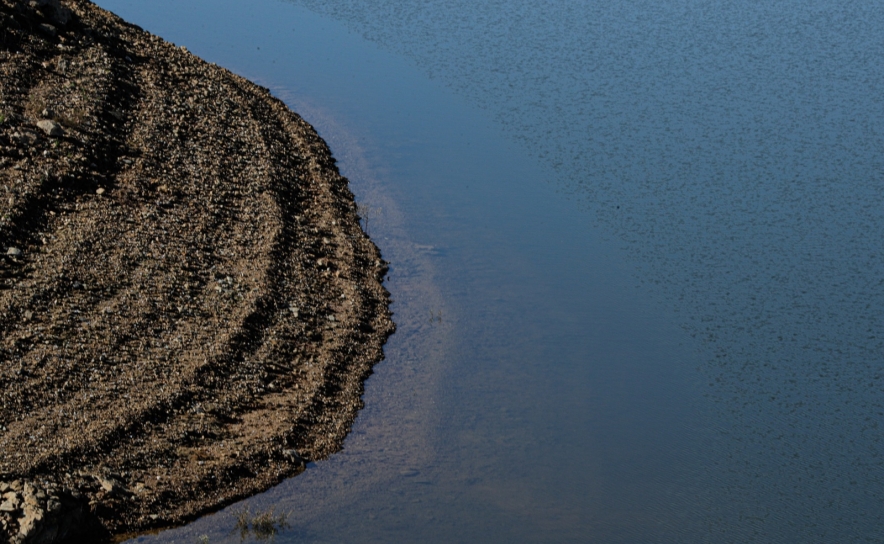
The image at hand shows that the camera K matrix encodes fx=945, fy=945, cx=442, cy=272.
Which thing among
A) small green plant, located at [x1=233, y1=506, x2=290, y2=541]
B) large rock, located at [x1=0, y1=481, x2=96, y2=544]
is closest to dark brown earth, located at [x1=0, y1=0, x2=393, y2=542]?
large rock, located at [x1=0, y1=481, x2=96, y2=544]

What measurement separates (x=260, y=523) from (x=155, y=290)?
16.2 feet

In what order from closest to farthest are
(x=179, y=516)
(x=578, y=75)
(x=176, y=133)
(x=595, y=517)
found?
(x=179, y=516)
(x=595, y=517)
(x=176, y=133)
(x=578, y=75)

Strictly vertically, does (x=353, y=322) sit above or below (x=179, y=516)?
above

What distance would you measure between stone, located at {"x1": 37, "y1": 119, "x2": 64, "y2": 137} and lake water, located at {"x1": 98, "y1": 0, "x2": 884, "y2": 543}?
6149mm

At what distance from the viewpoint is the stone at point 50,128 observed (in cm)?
1786

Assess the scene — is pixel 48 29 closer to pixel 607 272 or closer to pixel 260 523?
pixel 607 272

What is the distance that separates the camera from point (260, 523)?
11.7 m

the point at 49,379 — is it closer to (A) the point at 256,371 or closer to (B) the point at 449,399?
(A) the point at 256,371

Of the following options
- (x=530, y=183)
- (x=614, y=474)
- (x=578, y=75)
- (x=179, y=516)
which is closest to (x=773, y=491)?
(x=614, y=474)

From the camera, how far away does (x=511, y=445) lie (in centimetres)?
1359

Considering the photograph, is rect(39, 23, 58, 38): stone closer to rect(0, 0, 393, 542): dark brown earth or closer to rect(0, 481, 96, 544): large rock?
rect(0, 0, 393, 542): dark brown earth

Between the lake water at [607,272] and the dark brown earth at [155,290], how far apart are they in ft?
2.55

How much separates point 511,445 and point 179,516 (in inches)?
186

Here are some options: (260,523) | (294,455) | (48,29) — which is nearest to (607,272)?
(294,455)
